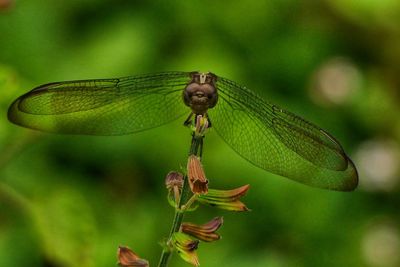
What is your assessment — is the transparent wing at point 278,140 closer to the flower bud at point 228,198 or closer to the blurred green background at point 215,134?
the flower bud at point 228,198

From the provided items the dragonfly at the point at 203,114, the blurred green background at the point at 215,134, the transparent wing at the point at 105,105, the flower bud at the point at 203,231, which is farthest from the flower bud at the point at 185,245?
the blurred green background at the point at 215,134

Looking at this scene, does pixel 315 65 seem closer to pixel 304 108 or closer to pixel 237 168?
pixel 304 108

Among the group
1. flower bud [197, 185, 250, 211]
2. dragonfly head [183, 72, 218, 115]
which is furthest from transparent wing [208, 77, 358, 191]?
flower bud [197, 185, 250, 211]

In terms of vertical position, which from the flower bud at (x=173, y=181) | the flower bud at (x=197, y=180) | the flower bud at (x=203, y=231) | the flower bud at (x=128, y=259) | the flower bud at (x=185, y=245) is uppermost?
the flower bud at (x=173, y=181)

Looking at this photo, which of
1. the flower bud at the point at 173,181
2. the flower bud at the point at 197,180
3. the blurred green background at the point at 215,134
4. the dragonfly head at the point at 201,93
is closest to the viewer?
the flower bud at the point at 197,180

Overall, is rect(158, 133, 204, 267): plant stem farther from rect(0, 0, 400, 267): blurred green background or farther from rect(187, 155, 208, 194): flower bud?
rect(0, 0, 400, 267): blurred green background

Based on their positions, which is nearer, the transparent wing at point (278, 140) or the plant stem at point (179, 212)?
the plant stem at point (179, 212)

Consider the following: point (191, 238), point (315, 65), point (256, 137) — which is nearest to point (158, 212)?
point (315, 65)
